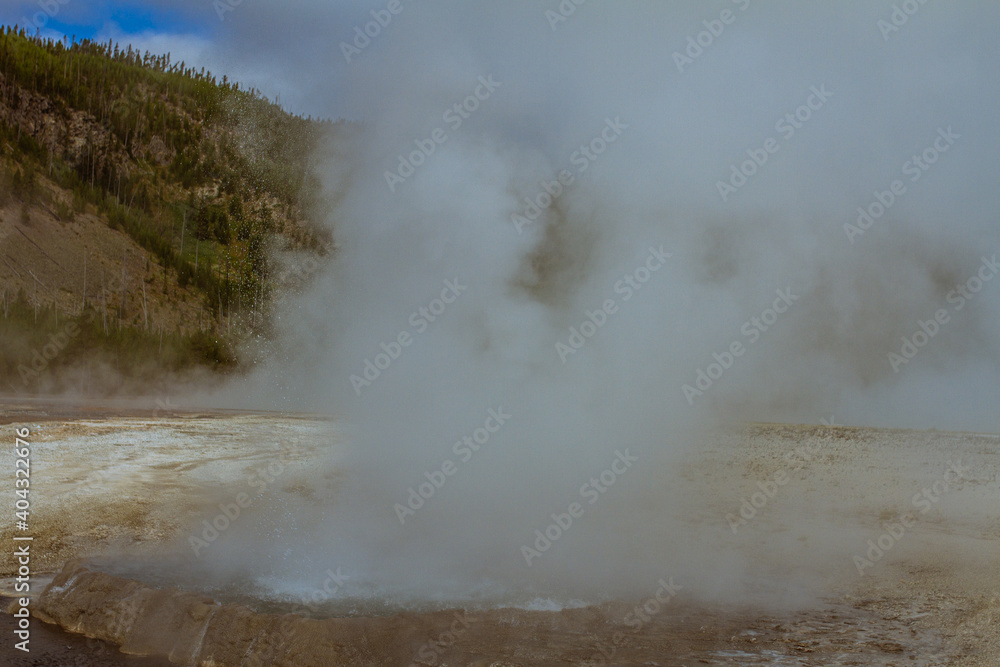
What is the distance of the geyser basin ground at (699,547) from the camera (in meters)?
6.11

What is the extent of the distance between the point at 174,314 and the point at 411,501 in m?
49.8

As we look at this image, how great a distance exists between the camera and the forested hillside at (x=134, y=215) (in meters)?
42.2

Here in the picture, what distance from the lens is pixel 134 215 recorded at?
6750 cm

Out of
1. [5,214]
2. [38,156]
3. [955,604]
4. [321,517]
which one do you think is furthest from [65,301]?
[955,604]

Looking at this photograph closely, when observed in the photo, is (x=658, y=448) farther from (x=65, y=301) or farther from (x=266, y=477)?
(x=65, y=301)

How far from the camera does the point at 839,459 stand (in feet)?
47.6

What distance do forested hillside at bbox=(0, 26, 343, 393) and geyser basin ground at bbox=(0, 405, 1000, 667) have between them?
18.8m

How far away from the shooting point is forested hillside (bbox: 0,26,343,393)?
4225 cm

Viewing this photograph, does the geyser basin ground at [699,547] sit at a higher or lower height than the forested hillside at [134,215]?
lower

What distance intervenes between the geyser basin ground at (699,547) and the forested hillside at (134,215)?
18787 mm

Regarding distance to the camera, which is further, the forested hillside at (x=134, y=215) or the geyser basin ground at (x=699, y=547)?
the forested hillside at (x=134, y=215)

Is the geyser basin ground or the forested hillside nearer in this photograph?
the geyser basin ground

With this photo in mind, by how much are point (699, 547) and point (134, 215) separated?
66507mm

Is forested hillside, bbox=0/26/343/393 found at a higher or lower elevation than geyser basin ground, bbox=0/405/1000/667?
higher
